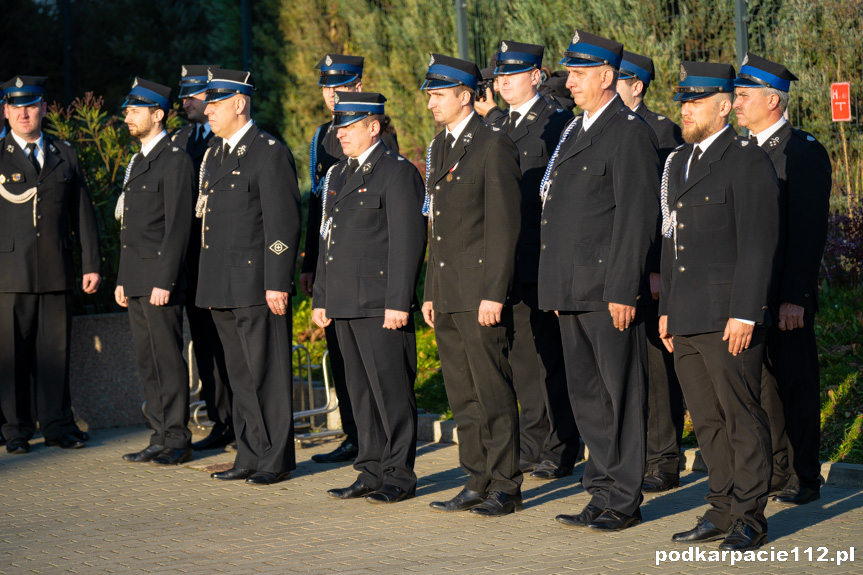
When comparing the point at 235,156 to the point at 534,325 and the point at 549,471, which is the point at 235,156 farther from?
the point at 549,471

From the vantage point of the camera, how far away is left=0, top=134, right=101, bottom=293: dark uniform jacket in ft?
29.3

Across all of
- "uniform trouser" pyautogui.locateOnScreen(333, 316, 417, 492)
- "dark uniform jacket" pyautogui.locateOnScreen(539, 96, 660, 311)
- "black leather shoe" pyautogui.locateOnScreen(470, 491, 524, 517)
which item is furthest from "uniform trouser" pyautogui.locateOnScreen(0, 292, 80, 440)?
"dark uniform jacket" pyautogui.locateOnScreen(539, 96, 660, 311)

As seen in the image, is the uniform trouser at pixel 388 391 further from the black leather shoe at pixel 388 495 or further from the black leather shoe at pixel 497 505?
the black leather shoe at pixel 497 505

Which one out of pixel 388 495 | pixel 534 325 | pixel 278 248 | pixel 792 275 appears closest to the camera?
pixel 792 275

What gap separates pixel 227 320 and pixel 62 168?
7.20 feet

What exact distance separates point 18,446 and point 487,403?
3.97 meters

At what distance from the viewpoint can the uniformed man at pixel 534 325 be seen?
7.57 m

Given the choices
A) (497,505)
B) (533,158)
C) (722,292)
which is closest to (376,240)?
(533,158)

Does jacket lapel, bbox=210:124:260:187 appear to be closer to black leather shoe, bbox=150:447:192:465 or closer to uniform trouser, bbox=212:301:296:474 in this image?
uniform trouser, bbox=212:301:296:474

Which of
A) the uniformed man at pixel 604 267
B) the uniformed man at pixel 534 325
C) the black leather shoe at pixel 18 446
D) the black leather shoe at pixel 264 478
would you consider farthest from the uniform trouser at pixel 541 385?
the black leather shoe at pixel 18 446

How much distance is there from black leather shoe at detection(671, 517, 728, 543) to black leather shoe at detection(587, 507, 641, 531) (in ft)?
1.16

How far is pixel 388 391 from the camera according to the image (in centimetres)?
704

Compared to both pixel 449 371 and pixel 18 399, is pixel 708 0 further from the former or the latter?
pixel 18 399

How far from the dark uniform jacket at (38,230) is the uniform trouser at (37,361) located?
0.18 metres
